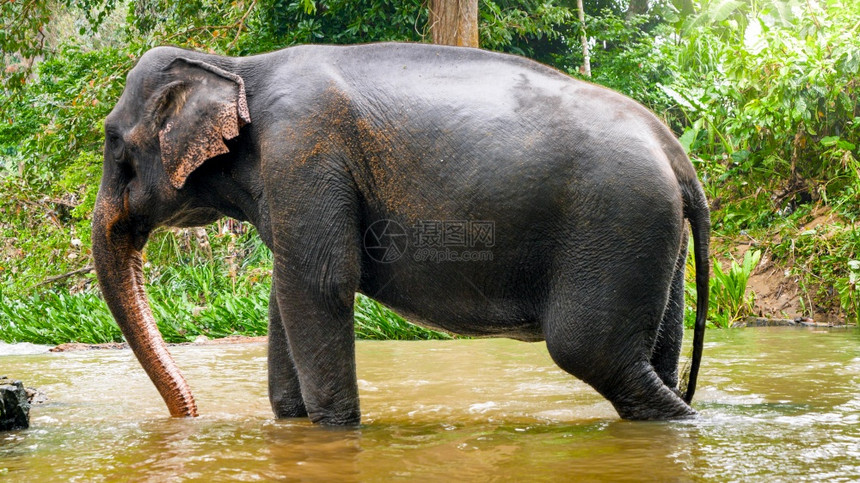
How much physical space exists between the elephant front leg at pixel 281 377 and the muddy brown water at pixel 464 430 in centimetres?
14

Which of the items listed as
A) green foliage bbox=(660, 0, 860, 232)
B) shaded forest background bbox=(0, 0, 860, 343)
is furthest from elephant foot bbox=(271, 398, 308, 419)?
green foliage bbox=(660, 0, 860, 232)

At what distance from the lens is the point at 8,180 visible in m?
12.0

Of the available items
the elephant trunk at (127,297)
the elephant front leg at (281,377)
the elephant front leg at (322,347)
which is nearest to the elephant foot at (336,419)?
the elephant front leg at (322,347)

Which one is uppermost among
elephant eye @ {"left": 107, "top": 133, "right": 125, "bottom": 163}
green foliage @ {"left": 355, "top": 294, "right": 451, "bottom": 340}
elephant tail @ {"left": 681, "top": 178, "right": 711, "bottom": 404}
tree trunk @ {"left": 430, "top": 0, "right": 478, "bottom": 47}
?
tree trunk @ {"left": 430, "top": 0, "right": 478, "bottom": 47}

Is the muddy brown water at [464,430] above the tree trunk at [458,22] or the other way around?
the other way around

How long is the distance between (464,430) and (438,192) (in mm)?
919

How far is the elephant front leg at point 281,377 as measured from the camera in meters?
4.04

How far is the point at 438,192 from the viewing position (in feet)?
11.5

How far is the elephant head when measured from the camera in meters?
3.68

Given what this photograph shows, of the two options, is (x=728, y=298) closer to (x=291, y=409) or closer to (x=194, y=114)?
(x=291, y=409)

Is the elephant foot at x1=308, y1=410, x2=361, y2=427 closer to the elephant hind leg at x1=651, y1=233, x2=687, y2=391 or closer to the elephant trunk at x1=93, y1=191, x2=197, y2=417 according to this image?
the elephant trunk at x1=93, y1=191, x2=197, y2=417

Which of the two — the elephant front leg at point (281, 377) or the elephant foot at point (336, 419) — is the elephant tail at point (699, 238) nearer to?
the elephant foot at point (336, 419)

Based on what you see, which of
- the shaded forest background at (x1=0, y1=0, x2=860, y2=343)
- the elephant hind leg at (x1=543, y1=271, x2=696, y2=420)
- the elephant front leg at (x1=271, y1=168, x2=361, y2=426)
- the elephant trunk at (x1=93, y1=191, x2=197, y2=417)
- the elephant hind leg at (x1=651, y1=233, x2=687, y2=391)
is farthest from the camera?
the shaded forest background at (x1=0, y1=0, x2=860, y2=343)

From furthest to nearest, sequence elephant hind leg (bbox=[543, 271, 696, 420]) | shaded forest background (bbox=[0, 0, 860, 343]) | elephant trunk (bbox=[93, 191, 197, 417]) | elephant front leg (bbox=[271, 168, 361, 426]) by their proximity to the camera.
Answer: shaded forest background (bbox=[0, 0, 860, 343]) → elephant trunk (bbox=[93, 191, 197, 417]) → elephant front leg (bbox=[271, 168, 361, 426]) → elephant hind leg (bbox=[543, 271, 696, 420])
